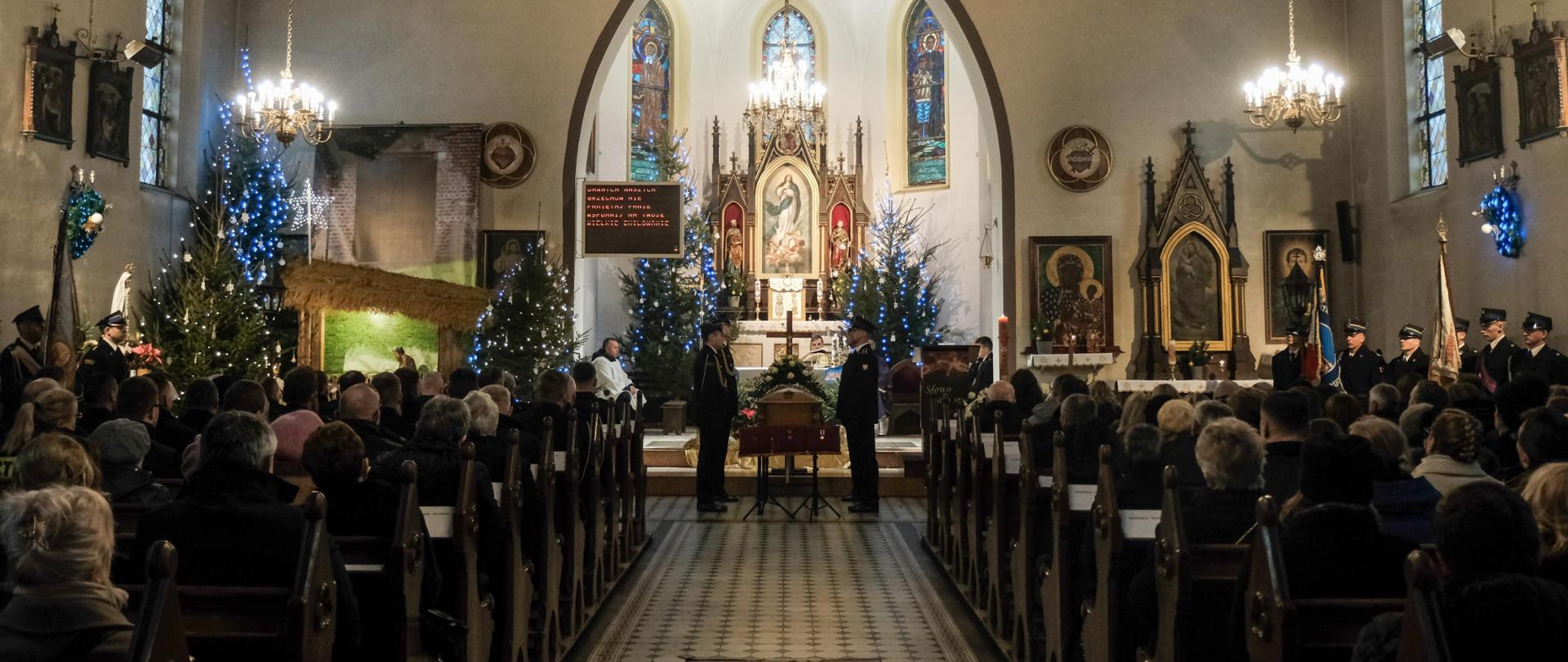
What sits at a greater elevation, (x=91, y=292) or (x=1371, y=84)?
(x=1371, y=84)

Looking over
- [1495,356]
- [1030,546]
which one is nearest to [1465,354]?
[1495,356]

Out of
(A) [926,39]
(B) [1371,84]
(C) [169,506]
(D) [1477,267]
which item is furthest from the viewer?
(A) [926,39]

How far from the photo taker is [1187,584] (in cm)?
333

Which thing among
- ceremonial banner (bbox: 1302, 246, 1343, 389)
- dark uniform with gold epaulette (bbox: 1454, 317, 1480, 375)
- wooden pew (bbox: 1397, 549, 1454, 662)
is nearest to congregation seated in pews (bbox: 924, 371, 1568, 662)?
wooden pew (bbox: 1397, 549, 1454, 662)

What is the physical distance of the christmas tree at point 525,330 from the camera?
45.5 ft

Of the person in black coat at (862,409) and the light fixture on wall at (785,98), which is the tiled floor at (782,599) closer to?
the person in black coat at (862,409)

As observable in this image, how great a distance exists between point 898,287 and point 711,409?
30.1 ft

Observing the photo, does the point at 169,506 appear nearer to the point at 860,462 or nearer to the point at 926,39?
the point at 860,462

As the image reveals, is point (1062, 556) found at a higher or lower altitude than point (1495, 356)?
lower

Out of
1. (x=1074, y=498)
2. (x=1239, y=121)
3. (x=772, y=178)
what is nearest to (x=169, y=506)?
(x=1074, y=498)

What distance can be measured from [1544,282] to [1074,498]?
26.4 feet

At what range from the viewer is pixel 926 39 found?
71.5 ft

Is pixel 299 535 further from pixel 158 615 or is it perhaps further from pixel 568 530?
pixel 568 530

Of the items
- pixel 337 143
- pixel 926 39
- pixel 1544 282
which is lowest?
pixel 1544 282
